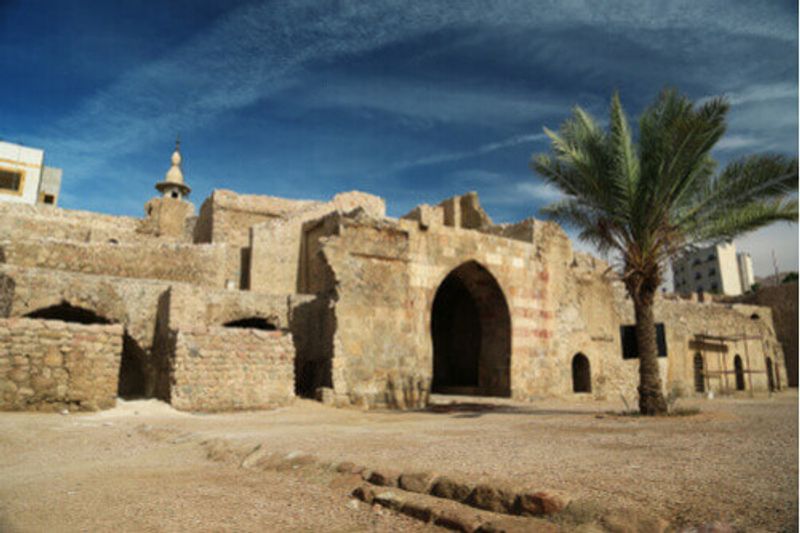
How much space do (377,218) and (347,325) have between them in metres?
2.79

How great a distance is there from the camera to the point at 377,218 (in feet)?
46.0

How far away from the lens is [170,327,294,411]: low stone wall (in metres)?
10.6

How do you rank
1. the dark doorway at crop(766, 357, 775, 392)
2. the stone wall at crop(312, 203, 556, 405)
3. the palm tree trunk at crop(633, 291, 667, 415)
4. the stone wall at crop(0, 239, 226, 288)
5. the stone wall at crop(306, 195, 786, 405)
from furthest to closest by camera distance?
1. the dark doorway at crop(766, 357, 775, 392)
2. the stone wall at crop(0, 239, 226, 288)
3. the stone wall at crop(306, 195, 786, 405)
4. the stone wall at crop(312, 203, 556, 405)
5. the palm tree trunk at crop(633, 291, 667, 415)

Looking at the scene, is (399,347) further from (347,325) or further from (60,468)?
(60,468)

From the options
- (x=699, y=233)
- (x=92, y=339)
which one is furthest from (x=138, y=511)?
(x=699, y=233)

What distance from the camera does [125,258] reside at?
17250 millimetres

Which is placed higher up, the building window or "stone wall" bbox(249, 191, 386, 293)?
the building window

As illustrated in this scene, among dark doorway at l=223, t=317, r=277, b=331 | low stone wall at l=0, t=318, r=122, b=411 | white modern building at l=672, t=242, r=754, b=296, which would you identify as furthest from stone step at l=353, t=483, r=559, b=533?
white modern building at l=672, t=242, r=754, b=296

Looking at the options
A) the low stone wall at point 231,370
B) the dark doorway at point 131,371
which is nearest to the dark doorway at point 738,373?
the low stone wall at point 231,370

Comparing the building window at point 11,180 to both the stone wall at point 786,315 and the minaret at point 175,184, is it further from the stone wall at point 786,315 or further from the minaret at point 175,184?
the stone wall at point 786,315

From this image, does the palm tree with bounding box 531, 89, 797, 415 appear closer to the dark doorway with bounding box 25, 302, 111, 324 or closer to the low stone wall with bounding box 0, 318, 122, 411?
the low stone wall with bounding box 0, 318, 122, 411

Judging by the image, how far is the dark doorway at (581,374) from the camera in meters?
18.3

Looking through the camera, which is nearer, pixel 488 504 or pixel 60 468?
pixel 488 504

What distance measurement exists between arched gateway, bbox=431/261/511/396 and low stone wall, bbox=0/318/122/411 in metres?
9.36
